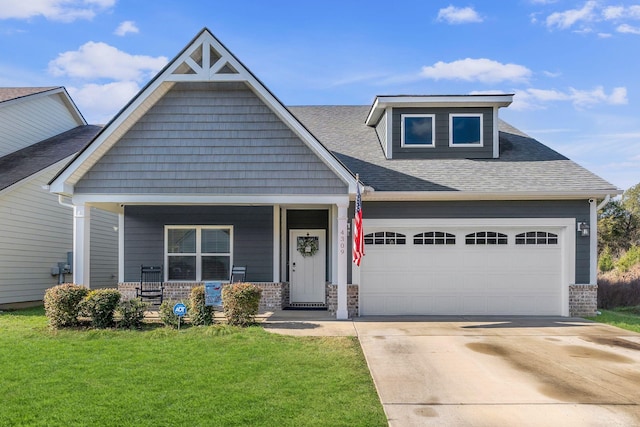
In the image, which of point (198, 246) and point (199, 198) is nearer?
point (199, 198)

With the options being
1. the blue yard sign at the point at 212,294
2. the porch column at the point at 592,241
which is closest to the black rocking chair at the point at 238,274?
the blue yard sign at the point at 212,294

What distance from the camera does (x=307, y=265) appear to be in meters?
13.3

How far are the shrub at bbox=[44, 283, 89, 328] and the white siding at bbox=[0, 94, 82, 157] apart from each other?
873 cm

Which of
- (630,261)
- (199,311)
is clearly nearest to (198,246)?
(199,311)

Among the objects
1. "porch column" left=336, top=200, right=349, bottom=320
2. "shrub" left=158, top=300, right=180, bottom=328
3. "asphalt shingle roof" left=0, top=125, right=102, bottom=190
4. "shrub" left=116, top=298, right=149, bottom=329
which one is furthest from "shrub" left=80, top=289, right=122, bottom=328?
"asphalt shingle roof" left=0, top=125, right=102, bottom=190

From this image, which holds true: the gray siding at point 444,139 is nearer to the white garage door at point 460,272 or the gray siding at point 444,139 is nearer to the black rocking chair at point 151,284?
the white garage door at point 460,272

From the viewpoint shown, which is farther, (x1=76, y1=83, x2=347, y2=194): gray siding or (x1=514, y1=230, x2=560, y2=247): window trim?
(x1=514, y1=230, x2=560, y2=247): window trim

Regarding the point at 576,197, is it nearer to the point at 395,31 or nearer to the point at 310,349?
the point at 395,31

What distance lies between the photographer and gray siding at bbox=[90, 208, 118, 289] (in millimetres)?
16734

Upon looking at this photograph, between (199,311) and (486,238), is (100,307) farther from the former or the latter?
(486,238)

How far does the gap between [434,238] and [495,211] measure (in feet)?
5.07

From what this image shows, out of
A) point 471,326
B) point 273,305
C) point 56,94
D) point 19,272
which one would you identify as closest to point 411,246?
point 471,326

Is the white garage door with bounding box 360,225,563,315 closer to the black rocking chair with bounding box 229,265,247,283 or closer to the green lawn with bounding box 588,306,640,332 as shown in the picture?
the green lawn with bounding box 588,306,640,332

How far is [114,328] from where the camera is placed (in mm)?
9328
